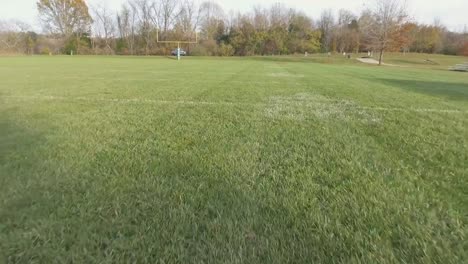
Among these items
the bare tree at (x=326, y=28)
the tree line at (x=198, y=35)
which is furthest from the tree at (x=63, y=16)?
the bare tree at (x=326, y=28)

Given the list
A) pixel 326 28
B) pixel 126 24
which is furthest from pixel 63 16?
pixel 326 28

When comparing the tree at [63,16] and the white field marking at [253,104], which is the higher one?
the tree at [63,16]

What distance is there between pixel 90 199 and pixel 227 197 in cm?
118

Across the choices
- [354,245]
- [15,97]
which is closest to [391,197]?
[354,245]

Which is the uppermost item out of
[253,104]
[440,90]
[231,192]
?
[440,90]

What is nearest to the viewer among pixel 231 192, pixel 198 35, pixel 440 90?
pixel 231 192

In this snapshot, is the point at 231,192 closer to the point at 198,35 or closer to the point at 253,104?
the point at 253,104

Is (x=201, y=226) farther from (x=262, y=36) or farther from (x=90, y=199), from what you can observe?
(x=262, y=36)

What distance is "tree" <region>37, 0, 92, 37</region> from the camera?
2616 inches

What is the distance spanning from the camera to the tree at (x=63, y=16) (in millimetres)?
66438

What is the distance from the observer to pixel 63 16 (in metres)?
67.5

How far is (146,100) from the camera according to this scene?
7.85 meters

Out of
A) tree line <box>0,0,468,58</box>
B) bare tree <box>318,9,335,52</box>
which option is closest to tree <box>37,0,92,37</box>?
tree line <box>0,0,468,58</box>

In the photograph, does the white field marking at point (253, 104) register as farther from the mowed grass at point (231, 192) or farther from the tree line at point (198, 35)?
the tree line at point (198, 35)
